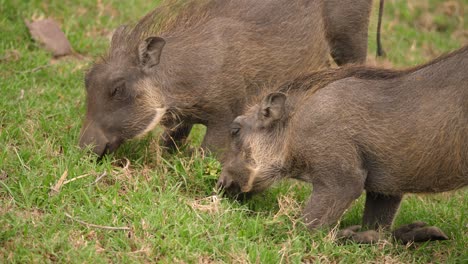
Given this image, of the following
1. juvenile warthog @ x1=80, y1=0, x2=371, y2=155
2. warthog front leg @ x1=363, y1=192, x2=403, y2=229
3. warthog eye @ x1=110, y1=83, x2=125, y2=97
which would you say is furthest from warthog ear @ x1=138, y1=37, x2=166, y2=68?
warthog front leg @ x1=363, y1=192, x2=403, y2=229

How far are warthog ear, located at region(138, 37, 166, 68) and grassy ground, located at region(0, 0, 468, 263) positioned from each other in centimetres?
54

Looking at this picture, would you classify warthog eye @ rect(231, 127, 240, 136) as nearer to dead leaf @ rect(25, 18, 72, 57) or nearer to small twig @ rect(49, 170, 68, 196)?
small twig @ rect(49, 170, 68, 196)

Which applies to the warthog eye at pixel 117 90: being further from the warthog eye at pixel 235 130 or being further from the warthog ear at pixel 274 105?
the warthog ear at pixel 274 105

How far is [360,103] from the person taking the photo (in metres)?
5.08

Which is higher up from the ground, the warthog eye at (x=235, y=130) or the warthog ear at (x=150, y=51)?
the warthog ear at (x=150, y=51)

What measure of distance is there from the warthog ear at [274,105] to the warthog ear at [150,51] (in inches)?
37.1

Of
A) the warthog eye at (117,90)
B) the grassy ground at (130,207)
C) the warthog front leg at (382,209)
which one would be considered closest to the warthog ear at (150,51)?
the warthog eye at (117,90)

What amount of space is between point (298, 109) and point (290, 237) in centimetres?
81

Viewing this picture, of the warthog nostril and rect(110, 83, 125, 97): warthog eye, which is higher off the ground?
rect(110, 83, 125, 97): warthog eye

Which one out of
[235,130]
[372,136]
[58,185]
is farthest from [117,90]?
[372,136]

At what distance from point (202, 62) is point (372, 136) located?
1488 mm

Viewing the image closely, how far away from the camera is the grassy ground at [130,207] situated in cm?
455

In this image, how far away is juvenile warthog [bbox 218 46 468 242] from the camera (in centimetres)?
488

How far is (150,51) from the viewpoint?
232 inches
